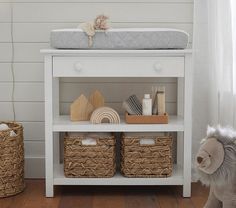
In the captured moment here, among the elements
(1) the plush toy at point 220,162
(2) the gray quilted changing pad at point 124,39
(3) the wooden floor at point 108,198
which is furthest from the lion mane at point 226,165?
(2) the gray quilted changing pad at point 124,39

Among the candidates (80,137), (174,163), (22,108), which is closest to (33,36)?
(22,108)

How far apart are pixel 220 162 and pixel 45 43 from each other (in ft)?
4.50

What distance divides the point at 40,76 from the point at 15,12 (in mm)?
389

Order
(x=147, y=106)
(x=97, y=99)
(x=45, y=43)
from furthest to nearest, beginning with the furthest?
(x=45, y=43) < (x=97, y=99) < (x=147, y=106)

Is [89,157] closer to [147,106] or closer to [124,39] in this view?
[147,106]

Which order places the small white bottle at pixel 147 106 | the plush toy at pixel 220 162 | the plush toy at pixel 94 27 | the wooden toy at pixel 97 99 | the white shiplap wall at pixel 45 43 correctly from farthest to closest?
1. the white shiplap wall at pixel 45 43
2. the wooden toy at pixel 97 99
3. the small white bottle at pixel 147 106
4. the plush toy at pixel 94 27
5. the plush toy at pixel 220 162

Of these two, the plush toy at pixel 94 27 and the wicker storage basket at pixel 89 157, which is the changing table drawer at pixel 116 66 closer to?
the plush toy at pixel 94 27

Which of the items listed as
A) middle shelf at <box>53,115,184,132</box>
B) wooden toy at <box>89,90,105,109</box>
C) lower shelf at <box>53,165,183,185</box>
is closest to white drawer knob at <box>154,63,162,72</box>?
middle shelf at <box>53,115,184,132</box>

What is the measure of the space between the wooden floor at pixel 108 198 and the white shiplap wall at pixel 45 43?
323 mm

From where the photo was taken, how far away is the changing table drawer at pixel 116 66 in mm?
2406

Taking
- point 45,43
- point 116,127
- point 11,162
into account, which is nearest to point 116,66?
point 116,127

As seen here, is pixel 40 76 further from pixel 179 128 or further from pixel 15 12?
pixel 179 128

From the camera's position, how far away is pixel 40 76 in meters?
2.82

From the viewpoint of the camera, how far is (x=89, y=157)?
2480 millimetres
